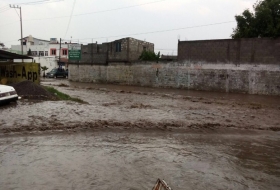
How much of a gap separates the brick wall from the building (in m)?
9.22

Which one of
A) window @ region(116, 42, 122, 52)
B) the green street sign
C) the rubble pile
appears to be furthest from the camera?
the green street sign

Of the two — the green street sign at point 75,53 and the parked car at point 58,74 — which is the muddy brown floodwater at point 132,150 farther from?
the parked car at point 58,74

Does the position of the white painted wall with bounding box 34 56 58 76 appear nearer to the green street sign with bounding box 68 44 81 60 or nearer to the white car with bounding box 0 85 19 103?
the green street sign with bounding box 68 44 81 60

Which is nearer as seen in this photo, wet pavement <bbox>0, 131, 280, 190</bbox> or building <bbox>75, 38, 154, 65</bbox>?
wet pavement <bbox>0, 131, 280, 190</bbox>

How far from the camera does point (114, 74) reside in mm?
35594

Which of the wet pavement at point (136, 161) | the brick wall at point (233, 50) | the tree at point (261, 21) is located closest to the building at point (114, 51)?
the brick wall at point (233, 50)

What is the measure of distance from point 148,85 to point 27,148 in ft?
83.3

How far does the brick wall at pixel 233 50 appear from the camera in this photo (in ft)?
76.5

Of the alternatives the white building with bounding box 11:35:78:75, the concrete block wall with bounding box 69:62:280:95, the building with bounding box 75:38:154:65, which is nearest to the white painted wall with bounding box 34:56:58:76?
the white building with bounding box 11:35:78:75

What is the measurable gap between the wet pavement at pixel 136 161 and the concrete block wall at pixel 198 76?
16.6 m

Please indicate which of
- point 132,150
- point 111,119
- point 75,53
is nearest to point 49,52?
point 75,53

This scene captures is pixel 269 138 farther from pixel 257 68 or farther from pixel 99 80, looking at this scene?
pixel 99 80

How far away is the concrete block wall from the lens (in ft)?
77.3

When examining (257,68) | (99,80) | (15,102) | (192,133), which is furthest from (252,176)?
(99,80)
